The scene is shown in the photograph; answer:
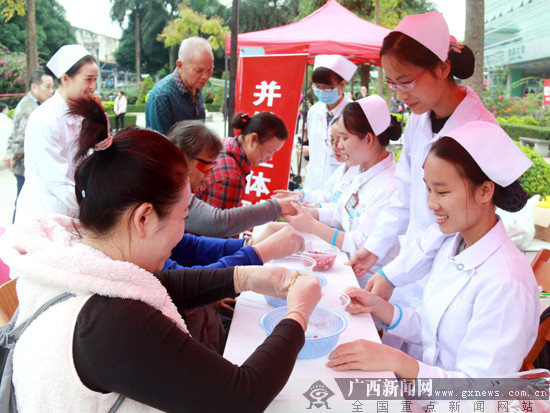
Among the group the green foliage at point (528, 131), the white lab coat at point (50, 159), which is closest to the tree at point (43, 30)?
the green foliage at point (528, 131)

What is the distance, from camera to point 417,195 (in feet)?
7.63

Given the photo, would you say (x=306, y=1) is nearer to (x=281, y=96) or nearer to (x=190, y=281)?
(x=281, y=96)

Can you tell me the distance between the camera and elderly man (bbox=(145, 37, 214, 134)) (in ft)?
11.9

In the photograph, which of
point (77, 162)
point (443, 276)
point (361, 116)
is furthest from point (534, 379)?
point (361, 116)

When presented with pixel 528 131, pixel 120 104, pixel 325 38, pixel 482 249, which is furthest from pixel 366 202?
pixel 120 104

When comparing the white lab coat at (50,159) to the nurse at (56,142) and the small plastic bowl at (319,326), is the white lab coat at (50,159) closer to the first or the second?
the nurse at (56,142)

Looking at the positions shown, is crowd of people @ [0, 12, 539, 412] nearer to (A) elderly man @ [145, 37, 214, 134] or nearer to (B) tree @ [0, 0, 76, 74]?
(A) elderly man @ [145, 37, 214, 134]

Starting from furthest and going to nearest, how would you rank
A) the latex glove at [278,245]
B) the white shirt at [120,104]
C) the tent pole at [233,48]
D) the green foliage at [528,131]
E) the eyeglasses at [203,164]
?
the white shirt at [120,104] < the green foliage at [528,131] < the tent pole at [233,48] < the eyeglasses at [203,164] < the latex glove at [278,245]

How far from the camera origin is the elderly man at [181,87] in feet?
11.9

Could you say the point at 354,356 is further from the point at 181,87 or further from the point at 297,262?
the point at 181,87

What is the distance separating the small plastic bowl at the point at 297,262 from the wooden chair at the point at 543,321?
891 millimetres

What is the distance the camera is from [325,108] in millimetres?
4590

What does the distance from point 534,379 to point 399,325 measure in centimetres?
56

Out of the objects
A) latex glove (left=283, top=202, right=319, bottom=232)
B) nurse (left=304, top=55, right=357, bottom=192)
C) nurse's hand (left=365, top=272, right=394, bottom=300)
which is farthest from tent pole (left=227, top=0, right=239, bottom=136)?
nurse's hand (left=365, top=272, right=394, bottom=300)
